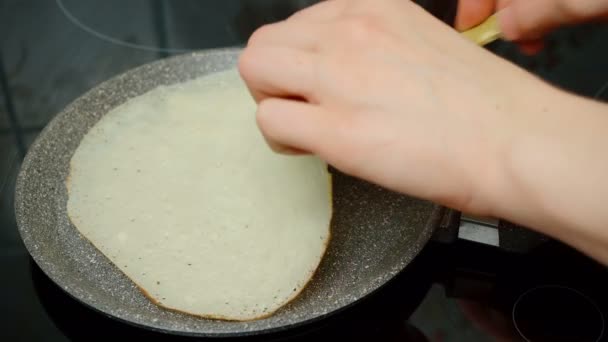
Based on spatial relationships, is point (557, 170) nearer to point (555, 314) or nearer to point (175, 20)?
point (555, 314)

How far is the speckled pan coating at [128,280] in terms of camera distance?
1.68 ft

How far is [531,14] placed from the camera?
595 millimetres

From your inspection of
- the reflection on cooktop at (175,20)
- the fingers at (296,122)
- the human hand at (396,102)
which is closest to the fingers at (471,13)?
the human hand at (396,102)

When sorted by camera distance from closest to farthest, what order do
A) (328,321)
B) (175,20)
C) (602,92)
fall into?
→ (328,321)
(602,92)
(175,20)

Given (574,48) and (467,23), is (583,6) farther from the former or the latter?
(574,48)

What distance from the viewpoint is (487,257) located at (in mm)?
612

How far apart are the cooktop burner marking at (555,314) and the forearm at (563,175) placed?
5.9 inches

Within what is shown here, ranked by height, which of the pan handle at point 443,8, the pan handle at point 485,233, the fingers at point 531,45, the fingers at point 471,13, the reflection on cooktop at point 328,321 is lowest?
the reflection on cooktop at point 328,321

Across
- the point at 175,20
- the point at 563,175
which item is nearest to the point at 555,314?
the point at 563,175

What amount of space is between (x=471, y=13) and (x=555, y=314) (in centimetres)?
28

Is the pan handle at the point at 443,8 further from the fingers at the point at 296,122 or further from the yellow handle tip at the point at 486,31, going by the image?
the fingers at the point at 296,122

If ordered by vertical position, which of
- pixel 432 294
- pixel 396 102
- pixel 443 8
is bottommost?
pixel 432 294

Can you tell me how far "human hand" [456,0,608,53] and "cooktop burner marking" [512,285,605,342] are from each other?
0.24 metres

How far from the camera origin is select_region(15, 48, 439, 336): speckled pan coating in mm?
513
